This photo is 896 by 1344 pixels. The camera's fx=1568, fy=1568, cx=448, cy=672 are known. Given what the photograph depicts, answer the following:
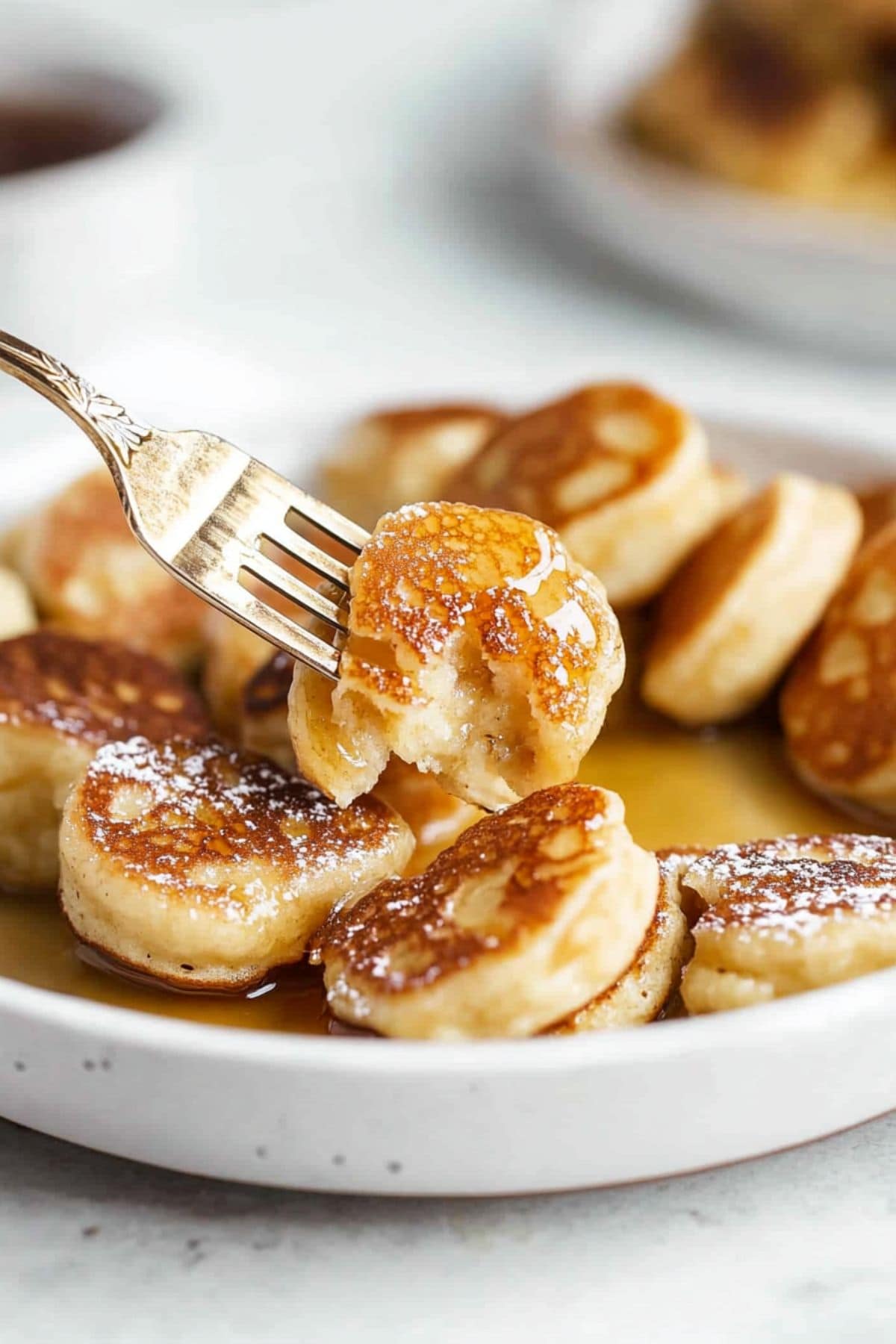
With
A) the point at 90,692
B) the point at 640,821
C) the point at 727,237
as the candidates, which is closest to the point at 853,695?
the point at 640,821

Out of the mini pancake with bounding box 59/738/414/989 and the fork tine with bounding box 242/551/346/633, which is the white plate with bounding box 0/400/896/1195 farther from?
the fork tine with bounding box 242/551/346/633

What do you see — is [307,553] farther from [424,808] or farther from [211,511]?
[424,808]

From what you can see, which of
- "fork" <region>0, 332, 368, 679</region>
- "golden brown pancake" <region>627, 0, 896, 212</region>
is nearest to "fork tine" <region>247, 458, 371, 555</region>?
"fork" <region>0, 332, 368, 679</region>

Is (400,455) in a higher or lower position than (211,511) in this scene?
lower

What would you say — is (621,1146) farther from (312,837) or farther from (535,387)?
(535,387)

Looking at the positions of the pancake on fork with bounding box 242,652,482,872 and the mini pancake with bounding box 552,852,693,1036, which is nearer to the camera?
the mini pancake with bounding box 552,852,693,1036

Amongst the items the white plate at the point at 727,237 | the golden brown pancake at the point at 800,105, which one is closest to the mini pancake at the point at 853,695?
the white plate at the point at 727,237

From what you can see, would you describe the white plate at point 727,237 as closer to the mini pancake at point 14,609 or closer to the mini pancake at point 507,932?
the mini pancake at point 14,609
